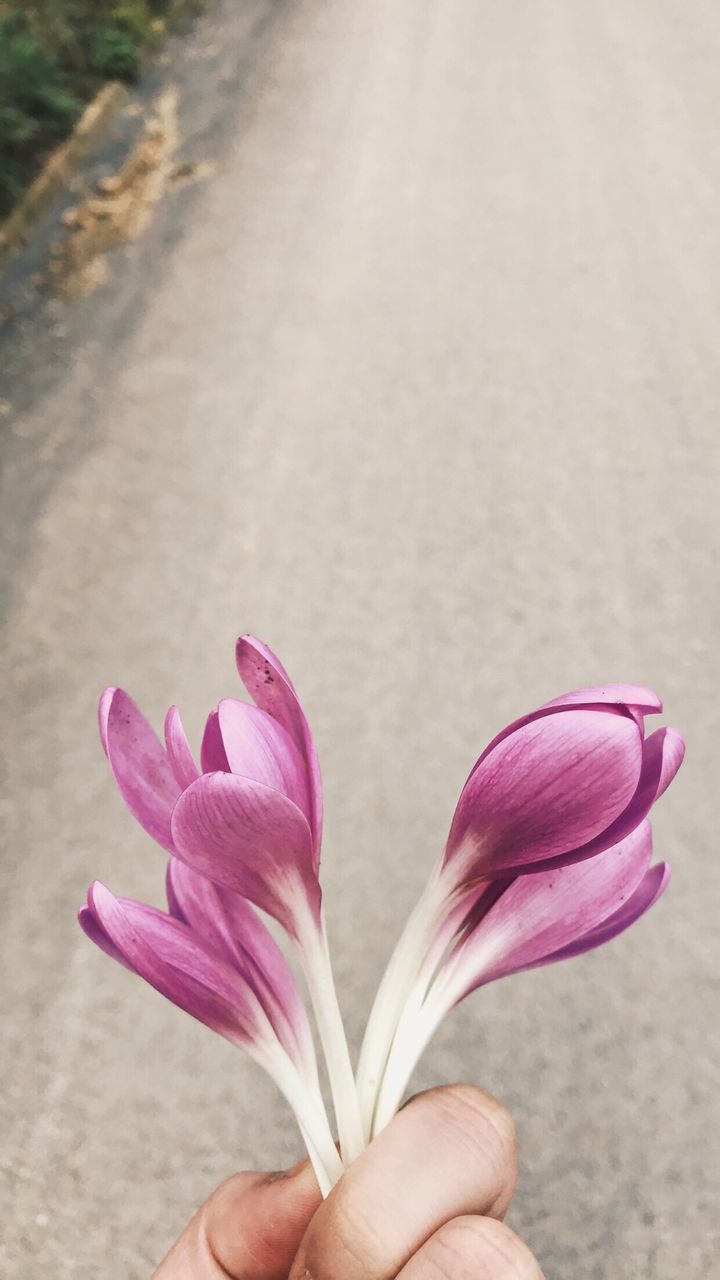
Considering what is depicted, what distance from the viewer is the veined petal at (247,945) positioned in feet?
0.90

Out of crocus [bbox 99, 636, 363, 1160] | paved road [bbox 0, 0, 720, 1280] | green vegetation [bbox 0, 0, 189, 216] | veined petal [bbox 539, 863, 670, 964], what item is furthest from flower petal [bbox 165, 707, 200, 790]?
green vegetation [bbox 0, 0, 189, 216]

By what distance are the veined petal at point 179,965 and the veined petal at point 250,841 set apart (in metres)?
0.02

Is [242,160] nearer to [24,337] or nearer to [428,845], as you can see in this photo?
[24,337]

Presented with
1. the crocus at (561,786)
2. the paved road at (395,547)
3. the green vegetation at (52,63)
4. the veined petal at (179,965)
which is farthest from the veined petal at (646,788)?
the green vegetation at (52,63)

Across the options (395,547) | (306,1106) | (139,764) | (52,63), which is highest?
(52,63)

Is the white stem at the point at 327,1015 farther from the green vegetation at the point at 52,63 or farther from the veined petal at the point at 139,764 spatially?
the green vegetation at the point at 52,63

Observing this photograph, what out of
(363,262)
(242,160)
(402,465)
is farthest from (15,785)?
(242,160)

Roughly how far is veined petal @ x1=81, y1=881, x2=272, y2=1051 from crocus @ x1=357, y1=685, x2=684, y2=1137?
68 millimetres

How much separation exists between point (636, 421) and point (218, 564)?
1.38 ft

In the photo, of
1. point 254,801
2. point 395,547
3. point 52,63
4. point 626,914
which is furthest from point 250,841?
point 52,63

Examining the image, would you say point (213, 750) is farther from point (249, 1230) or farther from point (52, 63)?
point (52, 63)

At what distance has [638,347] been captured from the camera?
97 cm

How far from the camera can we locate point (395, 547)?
850mm

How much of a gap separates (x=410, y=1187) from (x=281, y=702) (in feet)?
0.45
